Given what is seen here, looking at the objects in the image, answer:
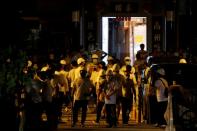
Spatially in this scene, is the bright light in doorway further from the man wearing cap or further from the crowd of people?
the man wearing cap

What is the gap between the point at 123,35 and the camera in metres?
34.2

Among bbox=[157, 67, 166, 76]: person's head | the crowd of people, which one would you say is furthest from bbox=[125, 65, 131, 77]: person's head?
bbox=[157, 67, 166, 76]: person's head

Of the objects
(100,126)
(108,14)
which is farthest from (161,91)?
(108,14)

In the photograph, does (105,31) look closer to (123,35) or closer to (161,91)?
(123,35)

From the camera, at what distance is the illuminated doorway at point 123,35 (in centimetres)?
3241

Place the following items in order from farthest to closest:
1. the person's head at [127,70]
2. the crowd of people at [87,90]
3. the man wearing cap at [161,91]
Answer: the person's head at [127,70], the man wearing cap at [161,91], the crowd of people at [87,90]

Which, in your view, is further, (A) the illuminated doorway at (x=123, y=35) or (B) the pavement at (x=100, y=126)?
(A) the illuminated doorway at (x=123, y=35)

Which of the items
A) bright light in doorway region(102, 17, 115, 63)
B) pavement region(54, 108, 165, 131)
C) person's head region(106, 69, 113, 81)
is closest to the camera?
pavement region(54, 108, 165, 131)

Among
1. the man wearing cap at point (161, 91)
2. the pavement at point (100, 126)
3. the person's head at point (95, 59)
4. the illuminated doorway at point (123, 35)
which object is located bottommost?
the pavement at point (100, 126)

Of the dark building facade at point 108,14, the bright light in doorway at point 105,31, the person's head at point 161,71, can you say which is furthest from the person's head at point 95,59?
the bright light in doorway at point 105,31

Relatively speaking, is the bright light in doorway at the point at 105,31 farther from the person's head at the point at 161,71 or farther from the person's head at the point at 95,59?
the person's head at the point at 161,71

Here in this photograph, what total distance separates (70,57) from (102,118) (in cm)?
460

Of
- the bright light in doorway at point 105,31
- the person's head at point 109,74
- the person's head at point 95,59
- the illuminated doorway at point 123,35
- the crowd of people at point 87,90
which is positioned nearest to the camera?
the crowd of people at point 87,90

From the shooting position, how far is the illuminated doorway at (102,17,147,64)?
32.4m
